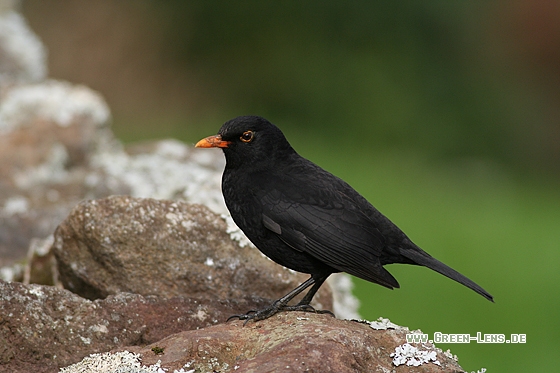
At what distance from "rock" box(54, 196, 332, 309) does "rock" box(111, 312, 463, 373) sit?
83 centimetres

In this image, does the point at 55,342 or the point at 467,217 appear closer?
the point at 55,342

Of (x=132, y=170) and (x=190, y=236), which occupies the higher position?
(x=132, y=170)

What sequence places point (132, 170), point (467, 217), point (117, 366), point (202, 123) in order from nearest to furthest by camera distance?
point (117, 366), point (132, 170), point (467, 217), point (202, 123)

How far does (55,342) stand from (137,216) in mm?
998

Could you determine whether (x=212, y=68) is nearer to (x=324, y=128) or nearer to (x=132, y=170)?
(x=324, y=128)

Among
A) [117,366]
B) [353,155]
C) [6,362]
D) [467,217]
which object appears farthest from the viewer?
[353,155]

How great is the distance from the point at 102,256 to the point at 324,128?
28.6 ft

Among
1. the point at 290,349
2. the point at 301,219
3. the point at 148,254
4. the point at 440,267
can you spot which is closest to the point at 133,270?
the point at 148,254

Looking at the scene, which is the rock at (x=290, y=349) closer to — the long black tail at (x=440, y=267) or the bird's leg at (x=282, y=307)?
the bird's leg at (x=282, y=307)

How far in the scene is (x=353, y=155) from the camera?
12.0 m

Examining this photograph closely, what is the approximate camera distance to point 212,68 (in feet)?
43.6

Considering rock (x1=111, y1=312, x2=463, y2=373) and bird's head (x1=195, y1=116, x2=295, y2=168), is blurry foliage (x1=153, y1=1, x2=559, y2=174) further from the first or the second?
rock (x1=111, y1=312, x2=463, y2=373)

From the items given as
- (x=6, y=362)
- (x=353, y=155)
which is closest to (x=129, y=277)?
(x=6, y=362)

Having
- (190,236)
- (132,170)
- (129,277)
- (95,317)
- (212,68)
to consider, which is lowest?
(95,317)
